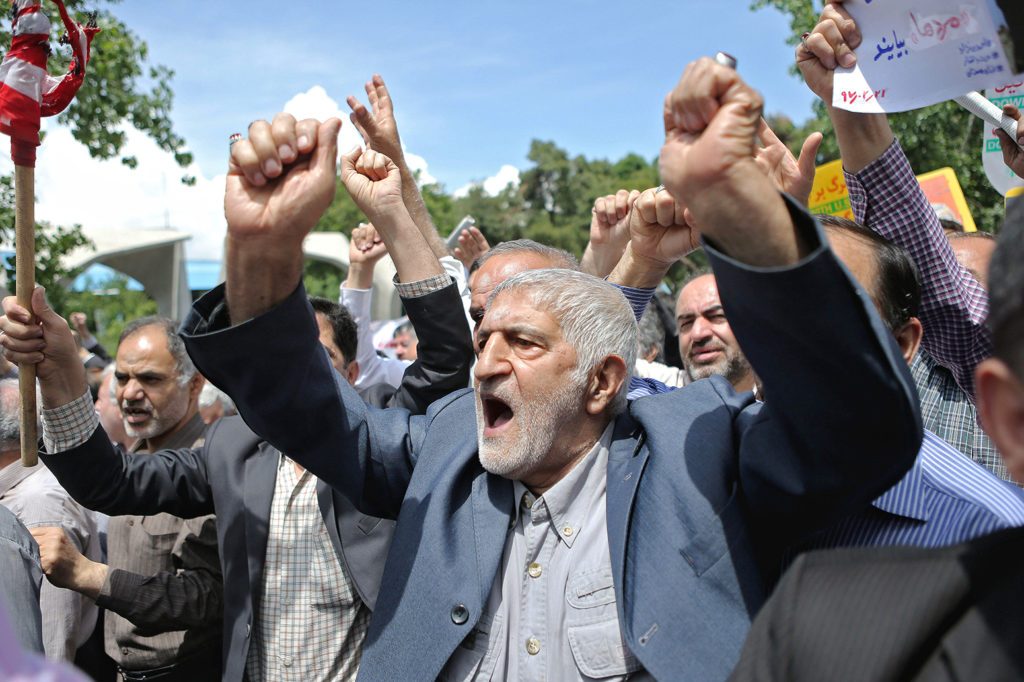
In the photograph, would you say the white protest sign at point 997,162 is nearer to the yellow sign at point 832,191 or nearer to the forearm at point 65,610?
the yellow sign at point 832,191

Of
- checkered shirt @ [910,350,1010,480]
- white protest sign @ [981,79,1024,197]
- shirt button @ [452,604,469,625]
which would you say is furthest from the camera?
white protest sign @ [981,79,1024,197]

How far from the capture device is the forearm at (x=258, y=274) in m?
1.58

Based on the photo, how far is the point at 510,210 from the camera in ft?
158

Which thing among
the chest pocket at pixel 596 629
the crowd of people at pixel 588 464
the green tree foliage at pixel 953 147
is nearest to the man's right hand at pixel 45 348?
the crowd of people at pixel 588 464

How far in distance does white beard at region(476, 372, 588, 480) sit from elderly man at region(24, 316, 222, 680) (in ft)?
3.93

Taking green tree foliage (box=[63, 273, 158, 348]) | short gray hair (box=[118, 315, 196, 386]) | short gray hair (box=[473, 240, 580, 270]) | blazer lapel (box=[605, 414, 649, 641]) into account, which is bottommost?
green tree foliage (box=[63, 273, 158, 348])

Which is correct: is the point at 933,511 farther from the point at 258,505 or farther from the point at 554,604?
the point at 258,505

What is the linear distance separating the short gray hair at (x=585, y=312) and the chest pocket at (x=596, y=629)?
0.49 meters

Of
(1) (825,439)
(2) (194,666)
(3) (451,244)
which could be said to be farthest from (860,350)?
(3) (451,244)

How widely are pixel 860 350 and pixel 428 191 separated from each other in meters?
45.6

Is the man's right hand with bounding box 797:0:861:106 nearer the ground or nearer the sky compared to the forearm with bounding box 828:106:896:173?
nearer the sky

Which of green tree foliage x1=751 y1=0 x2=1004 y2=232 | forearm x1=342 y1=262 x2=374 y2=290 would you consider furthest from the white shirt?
green tree foliage x1=751 y1=0 x2=1004 y2=232

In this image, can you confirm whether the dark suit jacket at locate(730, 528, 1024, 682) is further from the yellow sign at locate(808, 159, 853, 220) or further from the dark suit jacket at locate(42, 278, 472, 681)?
the yellow sign at locate(808, 159, 853, 220)

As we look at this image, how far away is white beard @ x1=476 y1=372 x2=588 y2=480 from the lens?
189 centimetres
